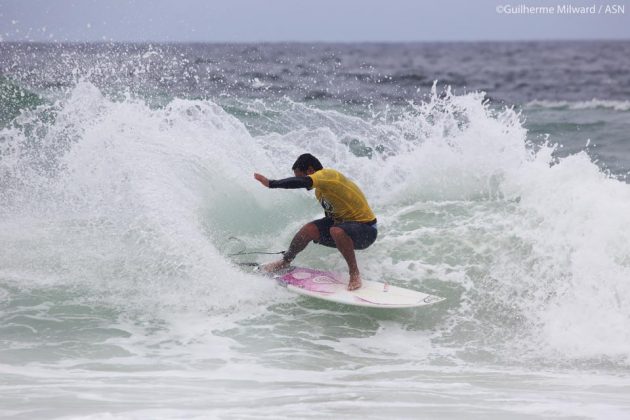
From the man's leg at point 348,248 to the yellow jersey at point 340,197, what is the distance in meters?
0.22

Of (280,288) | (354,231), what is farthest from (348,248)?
(280,288)

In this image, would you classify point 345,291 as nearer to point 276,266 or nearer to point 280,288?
point 280,288

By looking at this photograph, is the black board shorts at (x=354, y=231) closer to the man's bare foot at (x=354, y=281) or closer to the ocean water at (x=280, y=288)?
the man's bare foot at (x=354, y=281)

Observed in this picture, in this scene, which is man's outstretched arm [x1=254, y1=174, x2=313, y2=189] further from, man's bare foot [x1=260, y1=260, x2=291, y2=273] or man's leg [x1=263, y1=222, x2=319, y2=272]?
man's bare foot [x1=260, y1=260, x2=291, y2=273]

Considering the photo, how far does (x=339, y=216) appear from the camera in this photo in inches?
290

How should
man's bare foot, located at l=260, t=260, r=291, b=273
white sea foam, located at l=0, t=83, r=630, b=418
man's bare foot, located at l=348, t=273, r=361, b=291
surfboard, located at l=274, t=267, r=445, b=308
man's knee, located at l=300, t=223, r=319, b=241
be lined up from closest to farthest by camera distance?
white sea foam, located at l=0, t=83, r=630, b=418 < surfboard, located at l=274, t=267, r=445, b=308 < man's bare foot, located at l=348, t=273, r=361, b=291 < man's knee, located at l=300, t=223, r=319, b=241 < man's bare foot, located at l=260, t=260, r=291, b=273

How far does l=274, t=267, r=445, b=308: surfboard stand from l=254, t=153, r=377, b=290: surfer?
6.2 inches

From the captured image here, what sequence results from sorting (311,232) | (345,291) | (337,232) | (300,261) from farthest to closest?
(300,261) < (311,232) < (345,291) < (337,232)

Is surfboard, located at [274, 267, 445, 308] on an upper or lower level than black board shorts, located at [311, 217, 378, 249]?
lower

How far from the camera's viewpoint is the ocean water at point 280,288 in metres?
5.44

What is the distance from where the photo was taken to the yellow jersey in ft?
23.2

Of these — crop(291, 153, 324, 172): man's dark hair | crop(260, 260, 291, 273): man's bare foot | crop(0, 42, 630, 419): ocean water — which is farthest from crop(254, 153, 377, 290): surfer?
crop(0, 42, 630, 419): ocean water

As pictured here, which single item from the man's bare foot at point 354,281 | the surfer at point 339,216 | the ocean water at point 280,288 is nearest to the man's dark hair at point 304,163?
the surfer at point 339,216

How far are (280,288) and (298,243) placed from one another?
1.62 ft
